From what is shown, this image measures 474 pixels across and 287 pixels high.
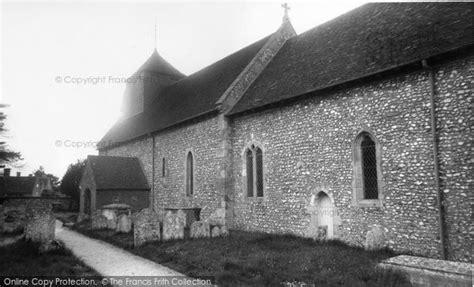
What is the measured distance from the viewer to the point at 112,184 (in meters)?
23.6

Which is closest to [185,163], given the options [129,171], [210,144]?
[210,144]

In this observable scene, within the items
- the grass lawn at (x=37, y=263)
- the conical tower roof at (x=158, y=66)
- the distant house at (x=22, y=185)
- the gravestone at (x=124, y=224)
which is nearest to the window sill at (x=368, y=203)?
the grass lawn at (x=37, y=263)

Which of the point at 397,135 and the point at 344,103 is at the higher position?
the point at 344,103

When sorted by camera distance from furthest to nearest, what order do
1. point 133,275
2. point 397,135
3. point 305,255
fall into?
point 397,135 < point 305,255 < point 133,275

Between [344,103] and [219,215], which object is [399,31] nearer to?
[344,103]

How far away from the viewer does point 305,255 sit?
32.5ft

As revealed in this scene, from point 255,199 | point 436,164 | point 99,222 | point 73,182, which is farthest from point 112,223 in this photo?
point 73,182

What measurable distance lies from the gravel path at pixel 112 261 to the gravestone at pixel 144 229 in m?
0.67

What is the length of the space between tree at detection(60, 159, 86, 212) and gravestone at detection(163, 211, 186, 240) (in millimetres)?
25191

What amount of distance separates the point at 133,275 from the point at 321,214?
6.84 meters

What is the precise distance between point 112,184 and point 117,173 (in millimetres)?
1201

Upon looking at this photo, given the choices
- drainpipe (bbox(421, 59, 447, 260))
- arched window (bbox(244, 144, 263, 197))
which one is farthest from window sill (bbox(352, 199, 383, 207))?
arched window (bbox(244, 144, 263, 197))

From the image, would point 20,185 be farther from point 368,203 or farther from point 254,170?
point 368,203

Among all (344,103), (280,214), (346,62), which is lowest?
(280,214)
